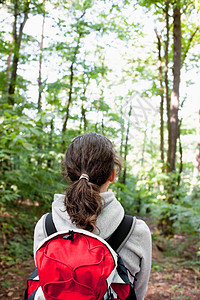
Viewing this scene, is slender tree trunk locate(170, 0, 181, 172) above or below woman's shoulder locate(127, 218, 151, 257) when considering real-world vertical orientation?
above

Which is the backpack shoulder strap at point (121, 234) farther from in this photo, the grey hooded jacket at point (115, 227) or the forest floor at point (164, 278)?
the forest floor at point (164, 278)

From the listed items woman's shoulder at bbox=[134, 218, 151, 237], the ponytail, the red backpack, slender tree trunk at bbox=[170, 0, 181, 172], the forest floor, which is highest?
slender tree trunk at bbox=[170, 0, 181, 172]

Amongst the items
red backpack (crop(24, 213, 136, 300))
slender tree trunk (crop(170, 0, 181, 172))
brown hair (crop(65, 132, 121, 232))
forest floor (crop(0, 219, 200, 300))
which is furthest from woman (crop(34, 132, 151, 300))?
slender tree trunk (crop(170, 0, 181, 172))

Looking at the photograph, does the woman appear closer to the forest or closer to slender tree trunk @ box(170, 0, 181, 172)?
the forest

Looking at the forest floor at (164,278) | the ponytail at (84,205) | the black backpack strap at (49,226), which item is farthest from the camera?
the forest floor at (164,278)

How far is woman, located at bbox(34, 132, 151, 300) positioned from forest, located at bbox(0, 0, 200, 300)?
124cm

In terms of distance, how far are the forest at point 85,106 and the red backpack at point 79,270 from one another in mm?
1482

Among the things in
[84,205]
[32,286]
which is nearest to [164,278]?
[32,286]

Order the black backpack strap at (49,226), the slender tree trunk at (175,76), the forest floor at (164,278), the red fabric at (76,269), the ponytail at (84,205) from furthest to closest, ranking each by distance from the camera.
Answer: the slender tree trunk at (175,76) → the forest floor at (164,278) → the black backpack strap at (49,226) → the ponytail at (84,205) → the red fabric at (76,269)

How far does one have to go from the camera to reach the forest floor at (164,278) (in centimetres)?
444

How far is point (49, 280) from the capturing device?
42.9 inches

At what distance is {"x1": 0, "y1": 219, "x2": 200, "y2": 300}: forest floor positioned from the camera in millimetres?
4441

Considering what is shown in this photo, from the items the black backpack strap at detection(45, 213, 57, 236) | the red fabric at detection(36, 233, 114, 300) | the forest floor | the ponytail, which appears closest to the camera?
the red fabric at detection(36, 233, 114, 300)

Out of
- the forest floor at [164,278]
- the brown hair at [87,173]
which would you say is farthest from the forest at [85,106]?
the brown hair at [87,173]
